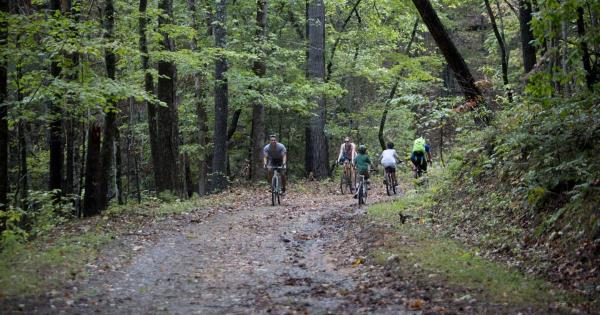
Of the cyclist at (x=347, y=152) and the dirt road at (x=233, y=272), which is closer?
the dirt road at (x=233, y=272)

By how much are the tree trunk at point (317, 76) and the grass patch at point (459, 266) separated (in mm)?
14290

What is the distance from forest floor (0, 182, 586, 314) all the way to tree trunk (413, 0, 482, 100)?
3.69 metres

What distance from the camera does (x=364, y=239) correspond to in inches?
483

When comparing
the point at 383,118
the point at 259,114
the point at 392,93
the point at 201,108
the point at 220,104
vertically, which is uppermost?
the point at 392,93

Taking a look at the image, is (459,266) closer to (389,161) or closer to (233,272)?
(233,272)

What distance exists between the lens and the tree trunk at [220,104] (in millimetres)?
22984

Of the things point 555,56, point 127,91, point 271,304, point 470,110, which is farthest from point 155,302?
point 470,110

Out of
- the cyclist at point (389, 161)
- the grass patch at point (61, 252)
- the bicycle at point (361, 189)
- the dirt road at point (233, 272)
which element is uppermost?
the cyclist at point (389, 161)

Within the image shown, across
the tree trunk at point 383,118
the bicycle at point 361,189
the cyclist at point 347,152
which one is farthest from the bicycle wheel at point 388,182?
the tree trunk at point 383,118

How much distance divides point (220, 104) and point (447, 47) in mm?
11505

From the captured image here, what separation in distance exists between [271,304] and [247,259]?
3.52m

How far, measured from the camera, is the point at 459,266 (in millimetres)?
8656

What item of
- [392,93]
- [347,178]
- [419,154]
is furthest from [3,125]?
[392,93]

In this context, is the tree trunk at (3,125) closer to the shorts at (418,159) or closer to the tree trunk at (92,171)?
the tree trunk at (92,171)
